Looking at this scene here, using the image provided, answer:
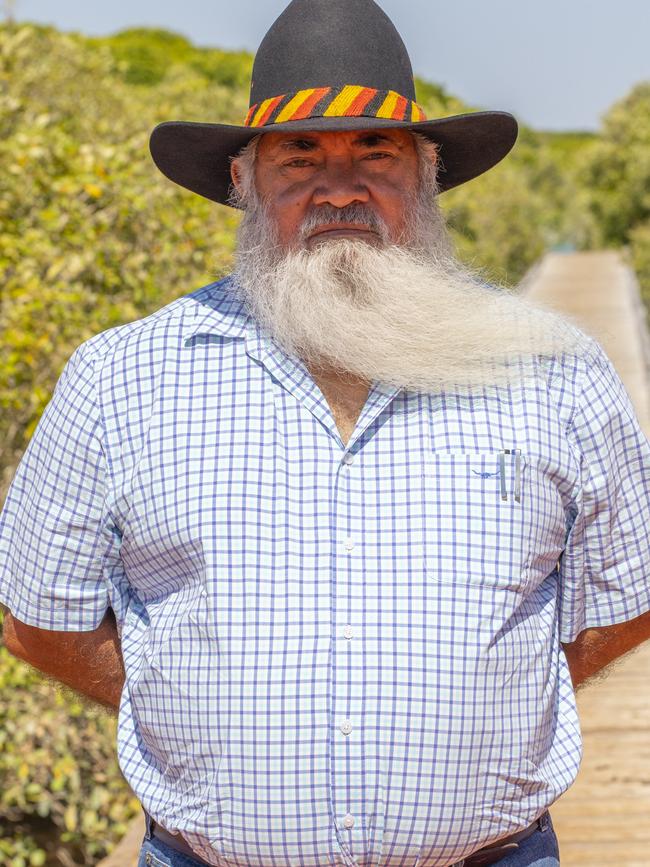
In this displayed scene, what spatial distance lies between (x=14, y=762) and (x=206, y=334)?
317 centimetres

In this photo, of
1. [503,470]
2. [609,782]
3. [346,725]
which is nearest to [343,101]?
[503,470]

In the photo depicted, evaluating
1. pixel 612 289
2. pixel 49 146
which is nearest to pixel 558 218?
pixel 612 289

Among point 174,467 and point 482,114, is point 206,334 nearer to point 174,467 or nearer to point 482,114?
point 174,467

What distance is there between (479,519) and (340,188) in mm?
627

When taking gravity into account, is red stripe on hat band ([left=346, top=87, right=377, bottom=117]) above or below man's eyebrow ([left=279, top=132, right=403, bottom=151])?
above

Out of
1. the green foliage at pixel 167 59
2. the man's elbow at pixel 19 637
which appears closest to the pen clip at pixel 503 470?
the man's elbow at pixel 19 637

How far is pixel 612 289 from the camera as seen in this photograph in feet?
66.7

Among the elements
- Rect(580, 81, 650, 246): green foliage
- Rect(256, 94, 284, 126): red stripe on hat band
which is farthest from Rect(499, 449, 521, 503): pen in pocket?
Rect(580, 81, 650, 246): green foliage

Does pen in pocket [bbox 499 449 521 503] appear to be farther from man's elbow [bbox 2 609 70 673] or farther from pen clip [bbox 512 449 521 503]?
man's elbow [bbox 2 609 70 673]

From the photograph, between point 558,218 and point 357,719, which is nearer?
point 357,719

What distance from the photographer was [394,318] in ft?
6.61

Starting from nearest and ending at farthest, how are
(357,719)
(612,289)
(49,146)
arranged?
(357,719), (49,146), (612,289)

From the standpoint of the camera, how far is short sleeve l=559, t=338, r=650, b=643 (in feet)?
6.24

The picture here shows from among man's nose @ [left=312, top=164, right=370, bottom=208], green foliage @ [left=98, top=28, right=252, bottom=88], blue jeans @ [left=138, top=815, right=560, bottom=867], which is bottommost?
blue jeans @ [left=138, top=815, right=560, bottom=867]
